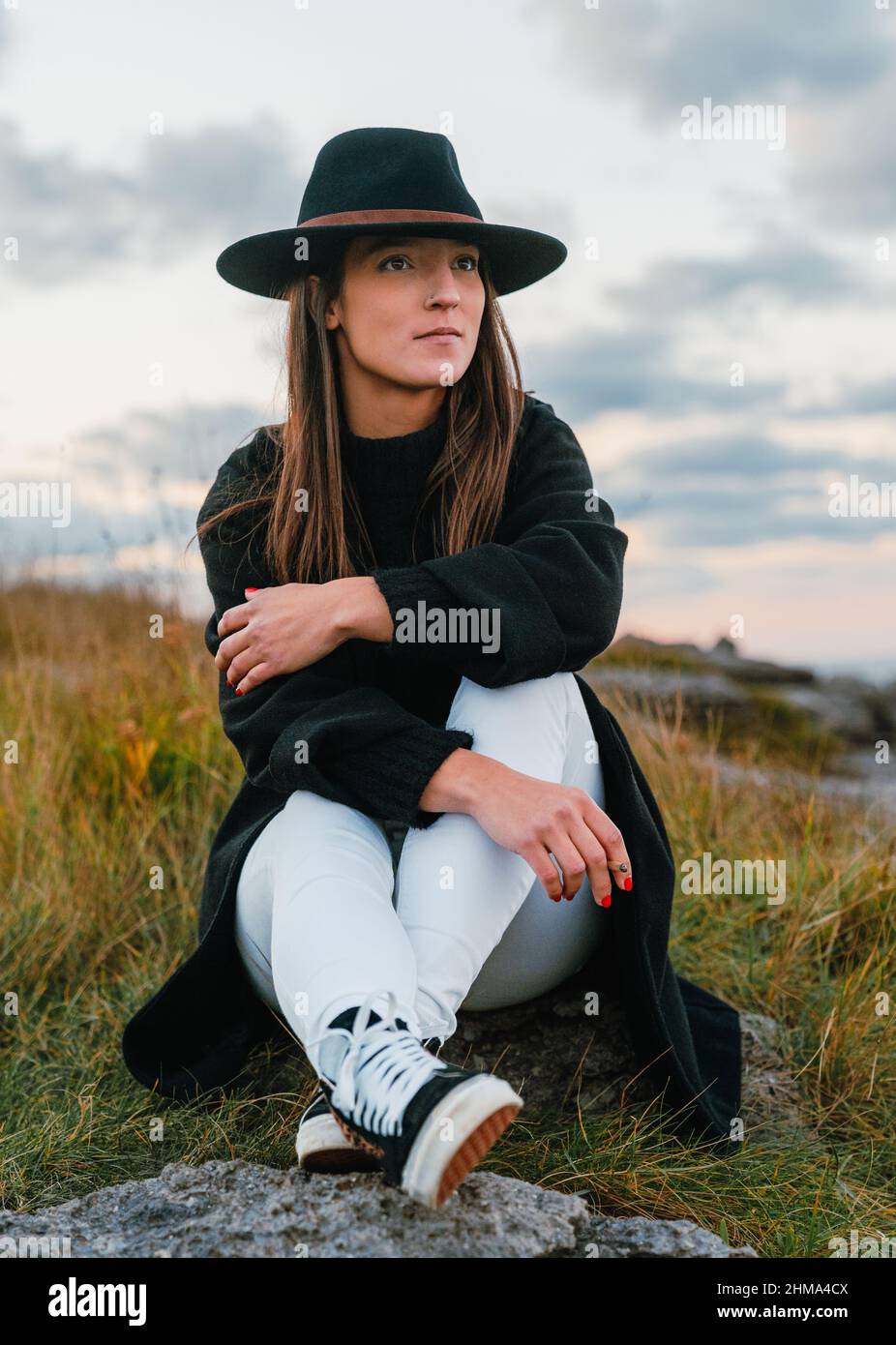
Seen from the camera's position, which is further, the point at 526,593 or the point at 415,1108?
the point at 526,593

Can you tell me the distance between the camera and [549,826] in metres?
1.98

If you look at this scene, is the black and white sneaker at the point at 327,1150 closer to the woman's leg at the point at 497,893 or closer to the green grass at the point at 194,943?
the woman's leg at the point at 497,893

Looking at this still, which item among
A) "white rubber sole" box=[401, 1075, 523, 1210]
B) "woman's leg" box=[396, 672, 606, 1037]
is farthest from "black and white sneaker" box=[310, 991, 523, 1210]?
"woman's leg" box=[396, 672, 606, 1037]

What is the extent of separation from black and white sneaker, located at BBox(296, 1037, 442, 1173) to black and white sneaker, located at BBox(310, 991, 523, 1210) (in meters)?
0.09

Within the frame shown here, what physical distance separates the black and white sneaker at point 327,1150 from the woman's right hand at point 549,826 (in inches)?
13.3

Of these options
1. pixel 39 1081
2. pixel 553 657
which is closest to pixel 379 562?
pixel 553 657

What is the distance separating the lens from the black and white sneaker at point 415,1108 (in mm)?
1584

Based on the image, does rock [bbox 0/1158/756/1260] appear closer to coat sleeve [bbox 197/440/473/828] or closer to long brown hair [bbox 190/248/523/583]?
coat sleeve [bbox 197/440/473/828]

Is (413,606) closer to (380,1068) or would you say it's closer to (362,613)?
(362,613)

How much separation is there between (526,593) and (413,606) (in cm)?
20

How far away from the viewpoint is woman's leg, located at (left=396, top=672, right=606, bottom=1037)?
197 cm

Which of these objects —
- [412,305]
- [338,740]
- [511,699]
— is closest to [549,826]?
[511,699]
